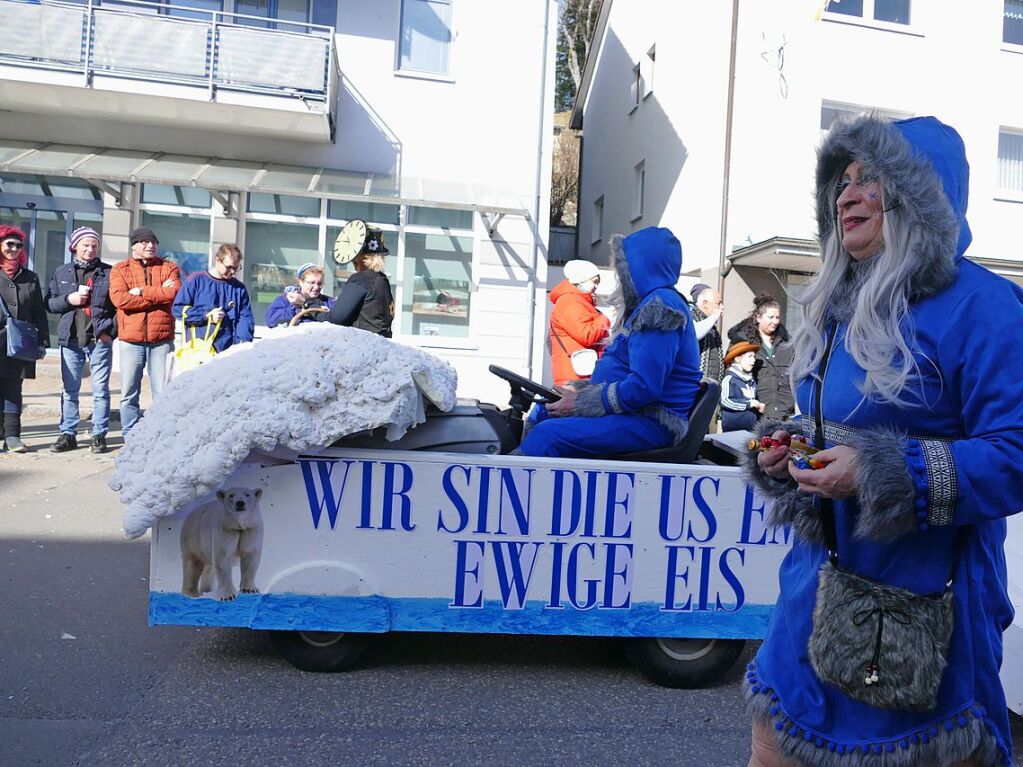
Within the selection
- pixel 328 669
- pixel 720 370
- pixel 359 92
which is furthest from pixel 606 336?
pixel 359 92

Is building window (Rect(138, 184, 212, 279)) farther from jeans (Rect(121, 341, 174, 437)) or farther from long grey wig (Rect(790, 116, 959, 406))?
long grey wig (Rect(790, 116, 959, 406))

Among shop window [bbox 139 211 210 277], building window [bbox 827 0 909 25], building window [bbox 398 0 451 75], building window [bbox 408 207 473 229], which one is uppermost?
building window [bbox 827 0 909 25]

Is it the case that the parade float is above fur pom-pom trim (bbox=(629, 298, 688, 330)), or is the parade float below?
below

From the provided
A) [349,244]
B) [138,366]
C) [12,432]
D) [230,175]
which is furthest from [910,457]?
[230,175]

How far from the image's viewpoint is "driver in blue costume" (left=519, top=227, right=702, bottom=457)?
12.4ft

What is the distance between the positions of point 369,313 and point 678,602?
4.16 meters

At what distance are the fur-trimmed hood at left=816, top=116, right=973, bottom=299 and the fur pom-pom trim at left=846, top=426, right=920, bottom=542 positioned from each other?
296 mm

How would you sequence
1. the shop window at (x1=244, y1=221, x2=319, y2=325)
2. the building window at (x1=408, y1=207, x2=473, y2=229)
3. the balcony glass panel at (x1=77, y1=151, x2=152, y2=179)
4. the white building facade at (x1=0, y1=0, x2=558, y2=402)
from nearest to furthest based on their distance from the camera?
1. the balcony glass panel at (x1=77, y1=151, x2=152, y2=179)
2. the white building facade at (x1=0, y1=0, x2=558, y2=402)
3. the shop window at (x1=244, y1=221, x2=319, y2=325)
4. the building window at (x1=408, y1=207, x2=473, y2=229)

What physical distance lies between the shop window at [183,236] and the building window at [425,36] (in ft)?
13.9

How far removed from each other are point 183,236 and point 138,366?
7.29m

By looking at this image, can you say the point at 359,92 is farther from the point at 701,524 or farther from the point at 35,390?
the point at 701,524

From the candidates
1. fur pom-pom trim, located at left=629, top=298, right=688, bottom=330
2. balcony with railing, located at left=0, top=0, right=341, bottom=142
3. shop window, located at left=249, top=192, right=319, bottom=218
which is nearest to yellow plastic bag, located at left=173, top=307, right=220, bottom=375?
fur pom-pom trim, located at left=629, top=298, right=688, bottom=330

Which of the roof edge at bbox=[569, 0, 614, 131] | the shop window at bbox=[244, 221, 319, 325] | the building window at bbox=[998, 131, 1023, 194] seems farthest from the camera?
the roof edge at bbox=[569, 0, 614, 131]

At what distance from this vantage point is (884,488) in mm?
1513
